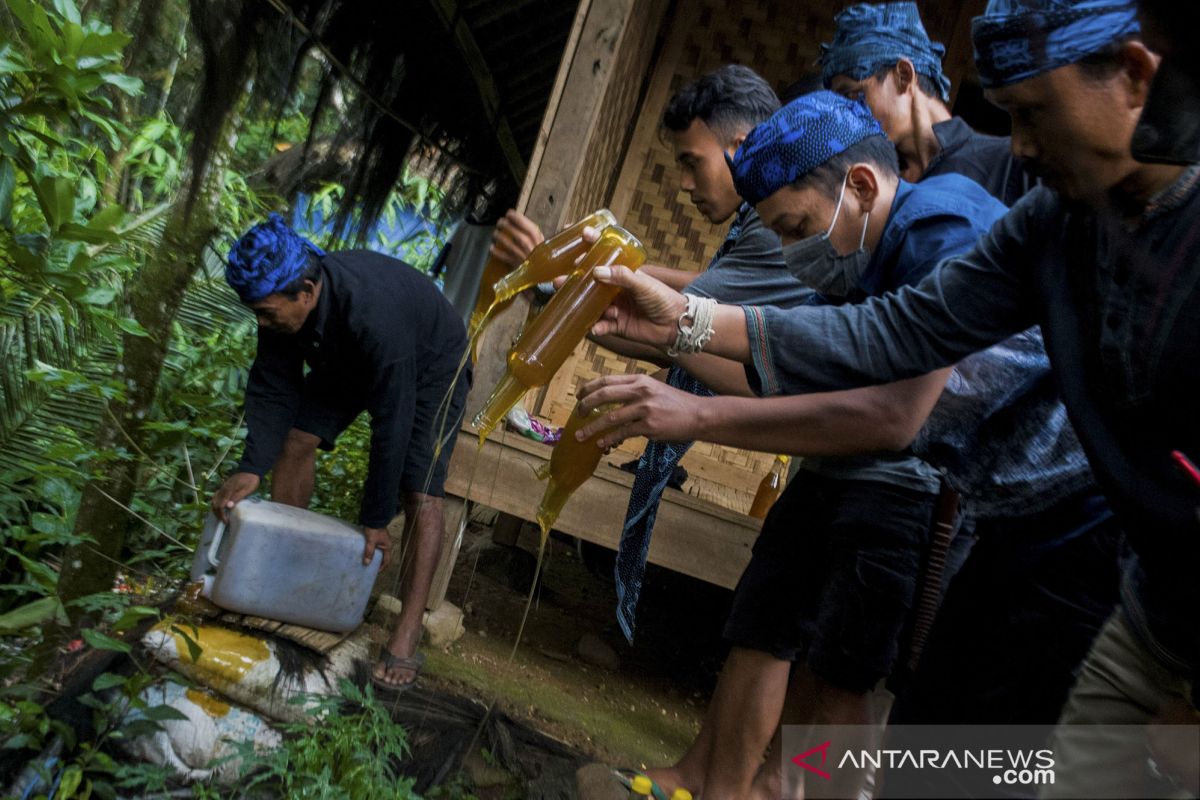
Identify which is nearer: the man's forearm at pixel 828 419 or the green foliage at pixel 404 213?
the man's forearm at pixel 828 419

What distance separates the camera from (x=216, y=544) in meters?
3.37

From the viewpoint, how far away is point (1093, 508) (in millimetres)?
1504

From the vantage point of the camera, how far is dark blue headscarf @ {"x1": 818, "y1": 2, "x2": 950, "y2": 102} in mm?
2531

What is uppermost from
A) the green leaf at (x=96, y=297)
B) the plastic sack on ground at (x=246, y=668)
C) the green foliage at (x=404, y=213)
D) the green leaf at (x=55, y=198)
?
the green foliage at (x=404, y=213)

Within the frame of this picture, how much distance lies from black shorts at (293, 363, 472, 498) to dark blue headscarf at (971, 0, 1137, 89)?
8.45 ft

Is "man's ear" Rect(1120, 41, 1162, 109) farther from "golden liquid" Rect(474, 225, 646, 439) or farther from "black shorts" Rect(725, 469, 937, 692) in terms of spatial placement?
"black shorts" Rect(725, 469, 937, 692)

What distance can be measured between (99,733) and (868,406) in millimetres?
2131

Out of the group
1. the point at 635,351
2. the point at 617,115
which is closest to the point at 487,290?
the point at 635,351

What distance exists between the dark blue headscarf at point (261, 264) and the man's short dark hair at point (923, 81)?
6.33 feet

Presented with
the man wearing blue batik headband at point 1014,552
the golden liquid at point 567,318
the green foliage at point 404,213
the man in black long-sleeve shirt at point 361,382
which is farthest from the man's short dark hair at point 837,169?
the green foliage at point 404,213

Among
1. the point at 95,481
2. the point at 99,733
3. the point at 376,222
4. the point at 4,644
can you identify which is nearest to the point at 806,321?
the point at 99,733

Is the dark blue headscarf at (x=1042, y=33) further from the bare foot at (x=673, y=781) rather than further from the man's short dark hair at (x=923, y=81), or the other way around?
the bare foot at (x=673, y=781)

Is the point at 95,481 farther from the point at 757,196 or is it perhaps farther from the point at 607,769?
the point at 757,196

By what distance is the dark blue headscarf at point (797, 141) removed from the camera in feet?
6.63
